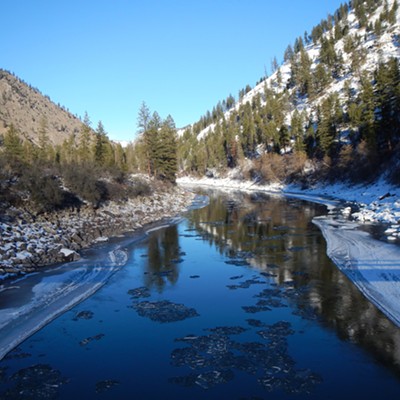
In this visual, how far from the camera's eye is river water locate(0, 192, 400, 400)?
6.53 metres

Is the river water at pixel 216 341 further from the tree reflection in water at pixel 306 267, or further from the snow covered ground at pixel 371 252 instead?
the snow covered ground at pixel 371 252

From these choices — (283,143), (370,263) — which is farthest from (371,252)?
(283,143)

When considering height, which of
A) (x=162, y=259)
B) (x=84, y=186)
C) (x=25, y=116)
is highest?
(x=25, y=116)

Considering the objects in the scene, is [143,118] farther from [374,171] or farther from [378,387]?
[378,387]

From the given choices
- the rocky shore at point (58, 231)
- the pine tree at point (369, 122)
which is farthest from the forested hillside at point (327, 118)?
the rocky shore at point (58, 231)

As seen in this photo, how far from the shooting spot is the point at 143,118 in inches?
2125

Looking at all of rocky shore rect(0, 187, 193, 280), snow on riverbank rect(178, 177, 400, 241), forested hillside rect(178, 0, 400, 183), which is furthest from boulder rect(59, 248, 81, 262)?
forested hillside rect(178, 0, 400, 183)

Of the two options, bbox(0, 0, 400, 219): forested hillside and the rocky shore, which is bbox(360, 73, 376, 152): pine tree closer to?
bbox(0, 0, 400, 219): forested hillside

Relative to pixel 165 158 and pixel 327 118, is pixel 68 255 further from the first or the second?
pixel 327 118

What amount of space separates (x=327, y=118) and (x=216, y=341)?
58.0m

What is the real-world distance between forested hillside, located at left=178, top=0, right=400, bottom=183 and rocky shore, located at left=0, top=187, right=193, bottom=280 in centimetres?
2919

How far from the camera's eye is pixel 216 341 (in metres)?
8.23

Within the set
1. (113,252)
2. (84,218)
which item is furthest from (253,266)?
(84,218)

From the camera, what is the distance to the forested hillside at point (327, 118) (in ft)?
151
